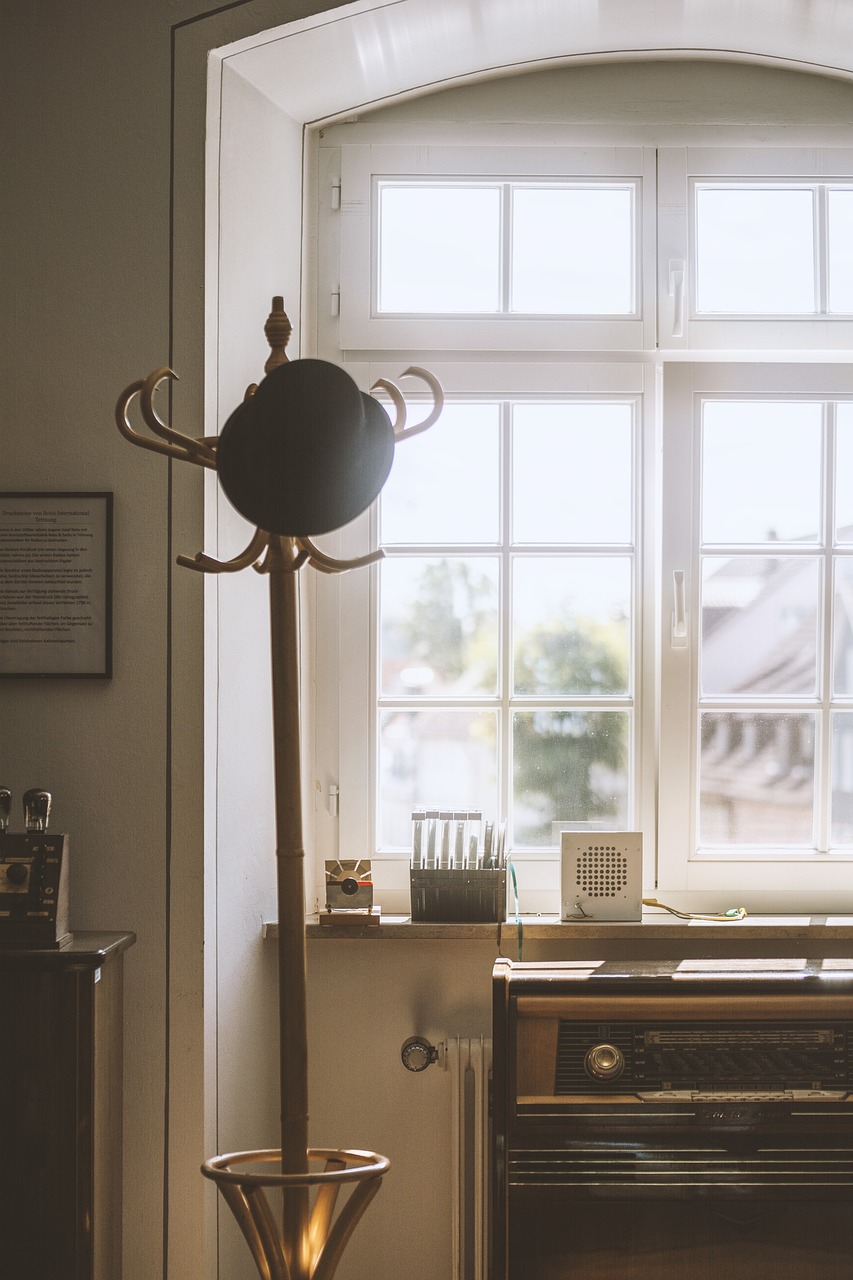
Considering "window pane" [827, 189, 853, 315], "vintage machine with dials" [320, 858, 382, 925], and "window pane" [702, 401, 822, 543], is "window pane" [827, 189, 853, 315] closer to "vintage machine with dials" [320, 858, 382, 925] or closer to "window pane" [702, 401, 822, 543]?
"window pane" [702, 401, 822, 543]

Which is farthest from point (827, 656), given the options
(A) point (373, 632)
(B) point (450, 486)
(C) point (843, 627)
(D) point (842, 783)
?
(A) point (373, 632)

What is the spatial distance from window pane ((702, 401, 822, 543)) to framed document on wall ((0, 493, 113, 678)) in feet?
4.80

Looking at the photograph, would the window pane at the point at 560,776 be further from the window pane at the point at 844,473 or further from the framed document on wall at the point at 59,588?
the framed document on wall at the point at 59,588

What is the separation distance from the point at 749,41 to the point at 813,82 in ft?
0.71

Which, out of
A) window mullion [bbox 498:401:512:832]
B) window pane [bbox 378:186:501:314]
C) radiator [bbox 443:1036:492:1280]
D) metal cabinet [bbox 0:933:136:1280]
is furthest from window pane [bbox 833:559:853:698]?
metal cabinet [bbox 0:933:136:1280]

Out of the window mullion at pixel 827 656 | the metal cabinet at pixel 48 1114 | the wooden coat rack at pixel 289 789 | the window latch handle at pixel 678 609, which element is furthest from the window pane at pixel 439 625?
the wooden coat rack at pixel 289 789

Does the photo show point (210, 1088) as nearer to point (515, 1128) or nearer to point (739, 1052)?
point (515, 1128)

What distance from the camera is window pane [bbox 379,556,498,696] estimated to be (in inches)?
104

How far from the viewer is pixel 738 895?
2.59 meters

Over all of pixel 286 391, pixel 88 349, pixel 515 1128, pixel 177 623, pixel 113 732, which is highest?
pixel 88 349

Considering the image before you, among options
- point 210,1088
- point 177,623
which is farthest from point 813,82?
point 210,1088

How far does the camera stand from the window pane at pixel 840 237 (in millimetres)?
2650

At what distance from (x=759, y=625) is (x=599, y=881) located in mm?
771

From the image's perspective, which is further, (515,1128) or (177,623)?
(177,623)
